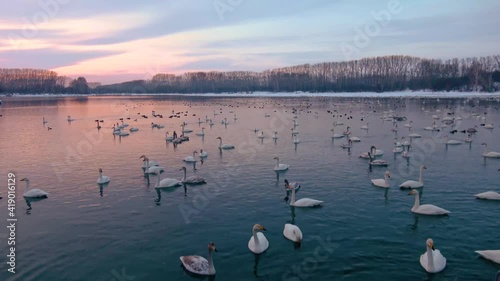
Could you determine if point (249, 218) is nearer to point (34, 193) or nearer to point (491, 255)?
point (491, 255)

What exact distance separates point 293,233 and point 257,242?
4.14 feet

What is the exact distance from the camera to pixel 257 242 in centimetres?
1090

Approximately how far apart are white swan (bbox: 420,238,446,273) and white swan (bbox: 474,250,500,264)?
1.16 meters

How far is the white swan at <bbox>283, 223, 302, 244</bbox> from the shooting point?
451 inches

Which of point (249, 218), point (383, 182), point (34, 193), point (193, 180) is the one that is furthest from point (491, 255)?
point (34, 193)

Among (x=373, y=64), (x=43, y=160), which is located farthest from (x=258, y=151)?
(x=373, y=64)

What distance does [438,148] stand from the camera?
25.9 m

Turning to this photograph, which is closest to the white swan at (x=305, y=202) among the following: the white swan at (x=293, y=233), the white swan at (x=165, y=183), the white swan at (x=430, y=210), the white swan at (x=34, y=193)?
the white swan at (x=293, y=233)

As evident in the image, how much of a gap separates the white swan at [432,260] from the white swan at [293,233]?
320 cm

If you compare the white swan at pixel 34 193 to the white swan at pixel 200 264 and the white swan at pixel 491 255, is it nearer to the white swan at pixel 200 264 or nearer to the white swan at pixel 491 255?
the white swan at pixel 200 264

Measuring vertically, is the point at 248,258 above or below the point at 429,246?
below

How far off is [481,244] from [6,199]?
16627 mm

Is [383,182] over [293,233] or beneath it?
over

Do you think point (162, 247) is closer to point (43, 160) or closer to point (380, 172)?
point (380, 172)
